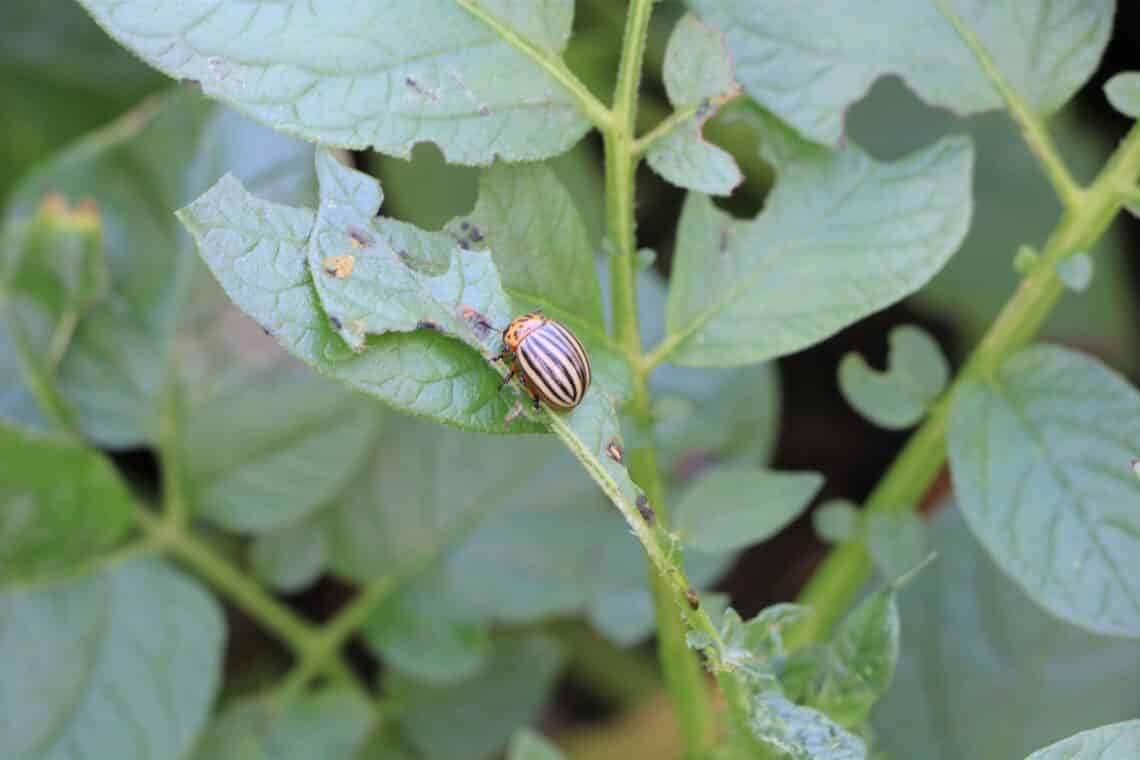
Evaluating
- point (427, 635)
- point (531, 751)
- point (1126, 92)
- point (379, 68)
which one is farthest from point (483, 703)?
point (1126, 92)

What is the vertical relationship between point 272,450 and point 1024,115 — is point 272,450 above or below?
below

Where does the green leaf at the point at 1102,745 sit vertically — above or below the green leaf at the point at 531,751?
above

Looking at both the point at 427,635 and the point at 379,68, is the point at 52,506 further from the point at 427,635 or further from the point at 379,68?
the point at 379,68

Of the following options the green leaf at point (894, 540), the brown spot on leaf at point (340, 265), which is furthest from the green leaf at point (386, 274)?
the green leaf at point (894, 540)

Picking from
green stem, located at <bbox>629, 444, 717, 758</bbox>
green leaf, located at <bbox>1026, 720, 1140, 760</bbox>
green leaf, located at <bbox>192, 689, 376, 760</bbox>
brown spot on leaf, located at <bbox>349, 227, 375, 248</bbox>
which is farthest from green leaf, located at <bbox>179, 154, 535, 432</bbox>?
green leaf, located at <bbox>192, 689, 376, 760</bbox>

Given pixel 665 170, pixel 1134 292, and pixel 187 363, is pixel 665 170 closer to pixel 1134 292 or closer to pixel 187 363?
pixel 187 363

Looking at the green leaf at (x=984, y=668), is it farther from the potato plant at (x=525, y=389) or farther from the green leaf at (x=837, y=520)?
the green leaf at (x=837, y=520)
